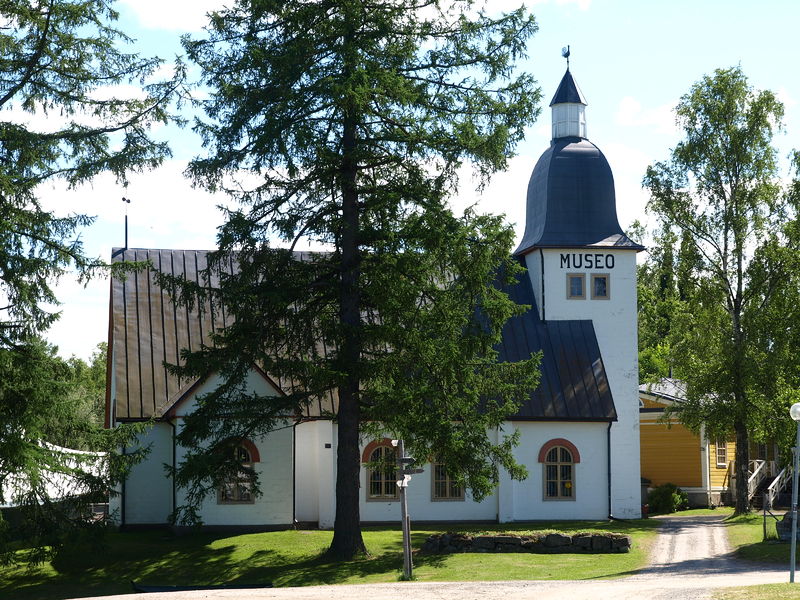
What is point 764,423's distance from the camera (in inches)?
1347

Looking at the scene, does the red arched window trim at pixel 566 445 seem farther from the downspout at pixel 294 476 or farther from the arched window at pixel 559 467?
the downspout at pixel 294 476

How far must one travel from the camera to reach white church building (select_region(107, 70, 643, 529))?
30219 millimetres

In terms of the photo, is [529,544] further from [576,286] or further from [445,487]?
[576,286]

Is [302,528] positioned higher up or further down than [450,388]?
further down

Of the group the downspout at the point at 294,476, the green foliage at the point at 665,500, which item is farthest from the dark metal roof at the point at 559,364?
the green foliage at the point at 665,500

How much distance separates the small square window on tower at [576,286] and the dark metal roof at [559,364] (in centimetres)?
89

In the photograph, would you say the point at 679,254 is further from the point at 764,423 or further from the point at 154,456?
the point at 154,456

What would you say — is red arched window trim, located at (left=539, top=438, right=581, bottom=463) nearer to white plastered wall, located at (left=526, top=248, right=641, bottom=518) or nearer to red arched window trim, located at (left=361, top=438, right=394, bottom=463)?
white plastered wall, located at (left=526, top=248, right=641, bottom=518)

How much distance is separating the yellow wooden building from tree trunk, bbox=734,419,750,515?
5026 millimetres

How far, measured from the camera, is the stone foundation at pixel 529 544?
25.0 metres

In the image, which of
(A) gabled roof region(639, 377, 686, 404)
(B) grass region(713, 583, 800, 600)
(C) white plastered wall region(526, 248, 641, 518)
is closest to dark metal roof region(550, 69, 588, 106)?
(C) white plastered wall region(526, 248, 641, 518)

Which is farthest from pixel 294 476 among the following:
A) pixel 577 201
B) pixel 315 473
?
pixel 577 201

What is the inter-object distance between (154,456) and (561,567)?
44.2 feet

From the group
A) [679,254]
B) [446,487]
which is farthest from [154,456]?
[679,254]
